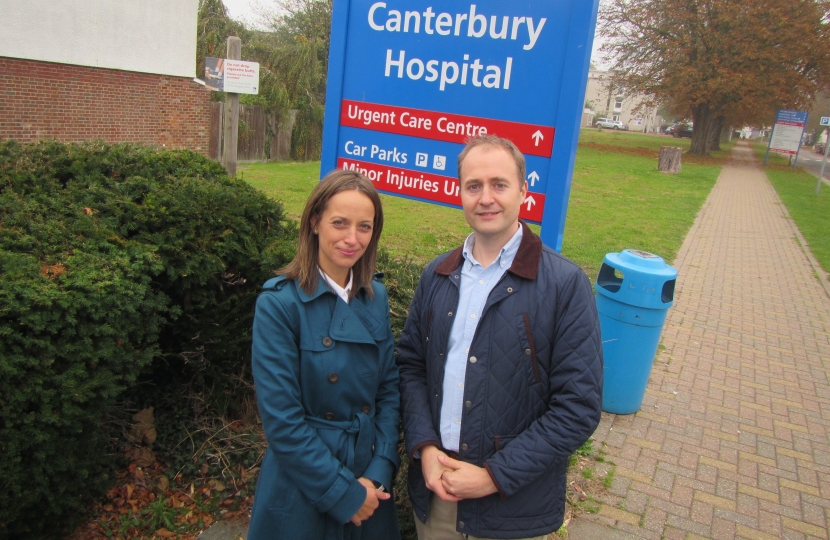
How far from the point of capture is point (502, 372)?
5.82 feet

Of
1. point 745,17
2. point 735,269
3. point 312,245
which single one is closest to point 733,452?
point 312,245

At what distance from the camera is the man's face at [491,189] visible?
179 centimetres

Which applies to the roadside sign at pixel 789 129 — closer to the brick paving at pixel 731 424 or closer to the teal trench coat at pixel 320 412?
the brick paving at pixel 731 424

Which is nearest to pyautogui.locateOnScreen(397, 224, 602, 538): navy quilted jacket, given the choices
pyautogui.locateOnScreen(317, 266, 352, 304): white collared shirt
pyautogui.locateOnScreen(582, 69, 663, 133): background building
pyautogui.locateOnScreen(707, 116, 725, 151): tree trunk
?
pyautogui.locateOnScreen(317, 266, 352, 304): white collared shirt

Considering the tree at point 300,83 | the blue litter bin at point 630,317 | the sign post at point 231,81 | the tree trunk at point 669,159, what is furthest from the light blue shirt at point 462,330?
the tree trunk at point 669,159

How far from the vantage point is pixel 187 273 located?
8.54 ft

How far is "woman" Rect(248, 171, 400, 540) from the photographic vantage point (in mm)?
1745

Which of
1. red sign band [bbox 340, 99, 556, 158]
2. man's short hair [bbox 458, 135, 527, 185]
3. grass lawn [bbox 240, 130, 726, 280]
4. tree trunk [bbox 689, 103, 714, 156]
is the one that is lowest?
grass lawn [bbox 240, 130, 726, 280]

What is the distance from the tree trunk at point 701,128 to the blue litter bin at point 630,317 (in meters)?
36.5

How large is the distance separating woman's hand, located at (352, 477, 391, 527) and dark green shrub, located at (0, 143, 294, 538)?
104 centimetres

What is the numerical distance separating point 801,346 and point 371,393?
20.0 ft

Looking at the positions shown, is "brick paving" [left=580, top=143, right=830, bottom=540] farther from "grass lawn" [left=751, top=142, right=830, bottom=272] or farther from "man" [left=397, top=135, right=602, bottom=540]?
"grass lawn" [left=751, top=142, right=830, bottom=272]

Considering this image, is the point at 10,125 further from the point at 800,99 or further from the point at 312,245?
the point at 800,99

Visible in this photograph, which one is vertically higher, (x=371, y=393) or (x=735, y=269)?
(x=371, y=393)
